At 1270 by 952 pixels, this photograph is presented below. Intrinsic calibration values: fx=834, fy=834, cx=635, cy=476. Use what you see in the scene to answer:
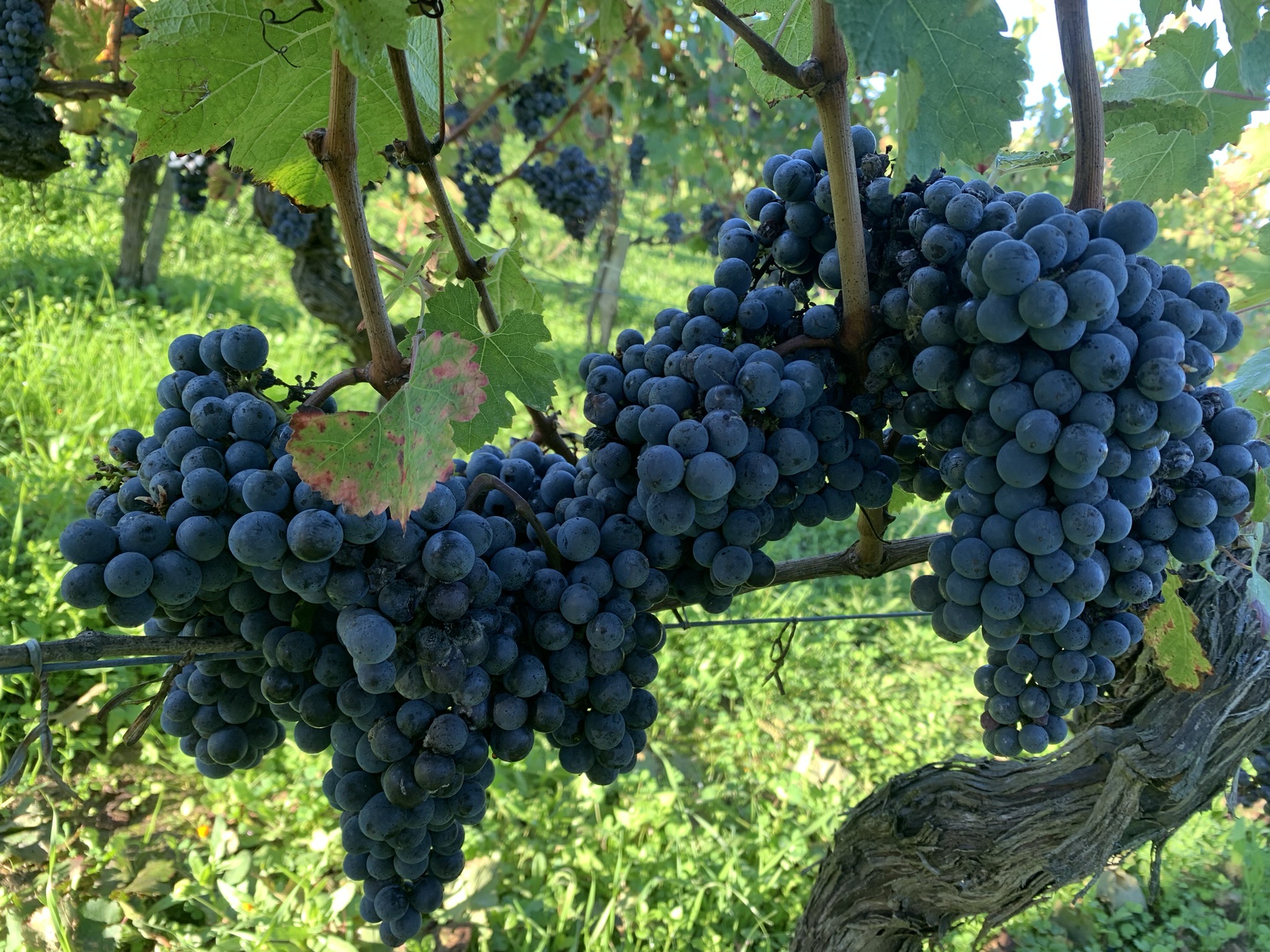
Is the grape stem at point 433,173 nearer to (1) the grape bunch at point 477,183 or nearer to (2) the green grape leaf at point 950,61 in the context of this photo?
(2) the green grape leaf at point 950,61

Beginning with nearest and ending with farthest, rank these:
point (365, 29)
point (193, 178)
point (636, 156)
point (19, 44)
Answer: point (365, 29), point (19, 44), point (193, 178), point (636, 156)

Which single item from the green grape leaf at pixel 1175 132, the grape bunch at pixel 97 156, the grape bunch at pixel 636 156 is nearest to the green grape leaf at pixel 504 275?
the green grape leaf at pixel 1175 132

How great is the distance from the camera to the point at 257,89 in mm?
1000

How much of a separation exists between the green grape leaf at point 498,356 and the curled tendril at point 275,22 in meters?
0.30

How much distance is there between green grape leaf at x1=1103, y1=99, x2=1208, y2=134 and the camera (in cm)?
103

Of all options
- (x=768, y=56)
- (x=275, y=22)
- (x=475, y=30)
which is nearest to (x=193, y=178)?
(x=475, y=30)

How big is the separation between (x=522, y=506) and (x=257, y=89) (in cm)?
59

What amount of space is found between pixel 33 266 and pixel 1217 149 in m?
5.45

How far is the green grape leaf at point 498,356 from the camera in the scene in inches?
39.9

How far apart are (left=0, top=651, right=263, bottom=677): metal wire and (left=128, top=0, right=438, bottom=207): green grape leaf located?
22.4 inches

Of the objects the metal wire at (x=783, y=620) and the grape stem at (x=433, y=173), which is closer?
the grape stem at (x=433, y=173)

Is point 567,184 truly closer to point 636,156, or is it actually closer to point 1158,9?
point 636,156

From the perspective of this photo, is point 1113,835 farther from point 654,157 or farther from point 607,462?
point 654,157

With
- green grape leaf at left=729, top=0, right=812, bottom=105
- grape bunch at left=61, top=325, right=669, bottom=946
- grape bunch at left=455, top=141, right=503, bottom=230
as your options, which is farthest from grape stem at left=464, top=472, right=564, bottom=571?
grape bunch at left=455, top=141, right=503, bottom=230
